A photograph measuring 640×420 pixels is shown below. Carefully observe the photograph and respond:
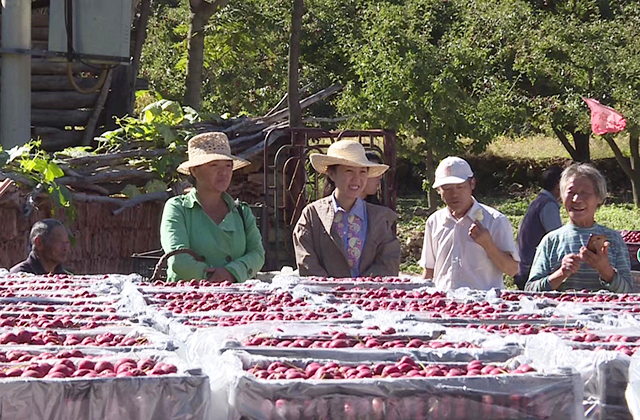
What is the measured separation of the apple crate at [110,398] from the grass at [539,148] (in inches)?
1150

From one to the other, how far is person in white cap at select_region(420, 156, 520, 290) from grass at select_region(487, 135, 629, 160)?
25705 millimetres

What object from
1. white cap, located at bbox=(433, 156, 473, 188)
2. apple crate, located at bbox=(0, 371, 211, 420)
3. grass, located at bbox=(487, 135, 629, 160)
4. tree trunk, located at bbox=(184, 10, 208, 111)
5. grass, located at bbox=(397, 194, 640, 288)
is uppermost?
tree trunk, located at bbox=(184, 10, 208, 111)

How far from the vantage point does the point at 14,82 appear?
12.1 m

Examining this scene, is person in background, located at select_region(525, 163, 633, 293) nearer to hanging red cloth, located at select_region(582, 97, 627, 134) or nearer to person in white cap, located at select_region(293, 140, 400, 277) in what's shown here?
person in white cap, located at select_region(293, 140, 400, 277)

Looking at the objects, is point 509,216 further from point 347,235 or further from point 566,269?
point 566,269

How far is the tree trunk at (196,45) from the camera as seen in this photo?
16.8 metres

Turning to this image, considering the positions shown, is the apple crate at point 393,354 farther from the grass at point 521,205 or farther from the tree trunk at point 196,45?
the tree trunk at point 196,45

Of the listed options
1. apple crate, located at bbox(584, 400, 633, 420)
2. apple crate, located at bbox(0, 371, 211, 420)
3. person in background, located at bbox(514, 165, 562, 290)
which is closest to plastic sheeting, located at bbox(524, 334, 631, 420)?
apple crate, located at bbox(584, 400, 633, 420)

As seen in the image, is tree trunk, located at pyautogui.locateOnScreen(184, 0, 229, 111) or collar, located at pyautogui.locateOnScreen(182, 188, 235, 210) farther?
tree trunk, located at pyautogui.locateOnScreen(184, 0, 229, 111)

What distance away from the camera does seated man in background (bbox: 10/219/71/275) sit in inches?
256

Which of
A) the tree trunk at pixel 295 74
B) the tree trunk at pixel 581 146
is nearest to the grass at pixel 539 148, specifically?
the tree trunk at pixel 581 146

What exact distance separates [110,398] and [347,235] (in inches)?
144

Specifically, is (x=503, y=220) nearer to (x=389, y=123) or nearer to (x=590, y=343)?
(x=590, y=343)

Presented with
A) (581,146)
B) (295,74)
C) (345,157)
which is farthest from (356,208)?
(581,146)
